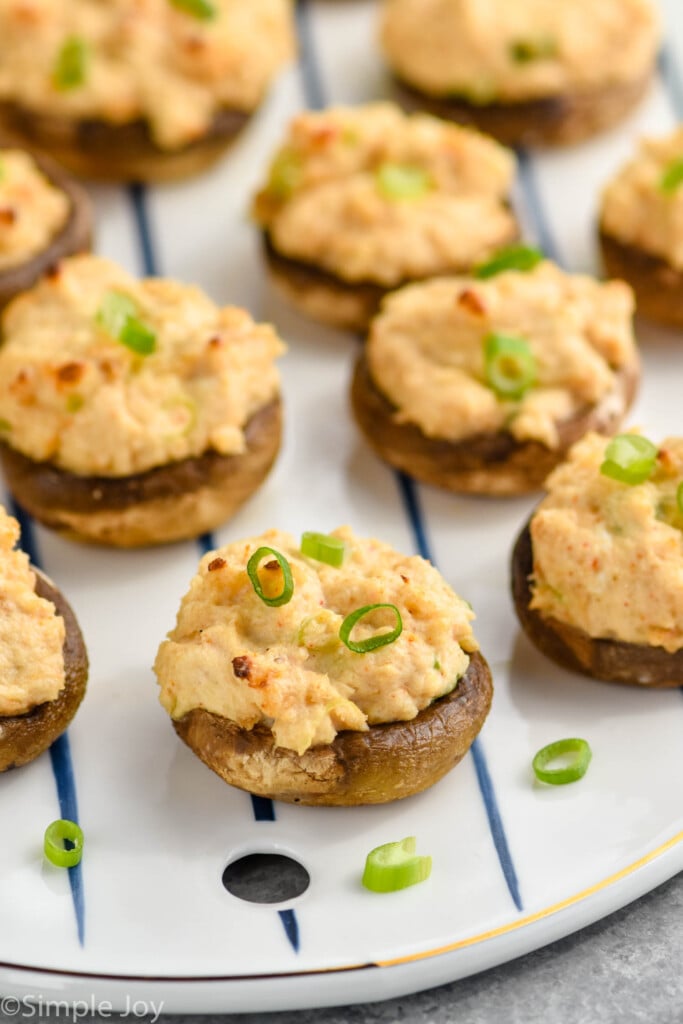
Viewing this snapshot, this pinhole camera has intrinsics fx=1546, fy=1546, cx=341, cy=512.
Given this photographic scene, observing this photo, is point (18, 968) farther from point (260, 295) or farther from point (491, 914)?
point (260, 295)

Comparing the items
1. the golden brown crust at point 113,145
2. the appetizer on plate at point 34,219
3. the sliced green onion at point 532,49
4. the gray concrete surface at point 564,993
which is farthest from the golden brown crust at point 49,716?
the sliced green onion at point 532,49

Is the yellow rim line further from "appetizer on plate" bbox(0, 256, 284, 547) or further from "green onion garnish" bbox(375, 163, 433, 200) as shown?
"green onion garnish" bbox(375, 163, 433, 200)

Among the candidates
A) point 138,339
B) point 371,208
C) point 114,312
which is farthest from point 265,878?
point 371,208

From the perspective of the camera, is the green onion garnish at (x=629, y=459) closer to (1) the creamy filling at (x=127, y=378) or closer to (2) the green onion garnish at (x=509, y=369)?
(2) the green onion garnish at (x=509, y=369)

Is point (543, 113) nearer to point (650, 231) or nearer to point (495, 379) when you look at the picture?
point (650, 231)

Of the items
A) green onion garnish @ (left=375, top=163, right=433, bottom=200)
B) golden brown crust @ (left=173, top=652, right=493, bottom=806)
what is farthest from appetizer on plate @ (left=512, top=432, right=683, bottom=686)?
green onion garnish @ (left=375, top=163, right=433, bottom=200)
